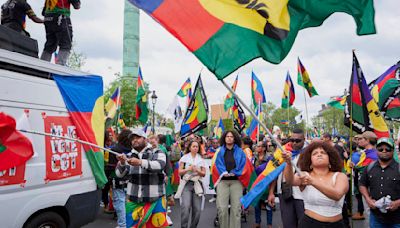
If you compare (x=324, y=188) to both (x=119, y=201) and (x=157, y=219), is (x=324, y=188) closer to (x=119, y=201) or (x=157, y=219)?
(x=157, y=219)

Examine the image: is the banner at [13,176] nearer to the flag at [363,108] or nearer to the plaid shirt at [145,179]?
the plaid shirt at [145,179]

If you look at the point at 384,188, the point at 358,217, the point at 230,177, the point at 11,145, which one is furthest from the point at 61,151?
the point at 358,217

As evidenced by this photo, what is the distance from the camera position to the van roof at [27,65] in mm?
3658

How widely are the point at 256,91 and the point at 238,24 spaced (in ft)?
39.8

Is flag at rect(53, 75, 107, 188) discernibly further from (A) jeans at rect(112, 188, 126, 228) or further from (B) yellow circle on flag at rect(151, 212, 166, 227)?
(A) jeans at rect(112, 188, 126, 228)

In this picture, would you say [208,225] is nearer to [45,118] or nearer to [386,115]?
[45,118]

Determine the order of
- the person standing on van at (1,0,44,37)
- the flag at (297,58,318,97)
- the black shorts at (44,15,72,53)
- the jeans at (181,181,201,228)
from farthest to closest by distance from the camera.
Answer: the flag at (297,58,318,97) → the black shorts at (44,15,72,53) → the jeans at (181,181,201,228) → the person standing on van at (1,0,44,37)

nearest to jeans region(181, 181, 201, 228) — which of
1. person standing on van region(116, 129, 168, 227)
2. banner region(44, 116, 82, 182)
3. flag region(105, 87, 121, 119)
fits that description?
person standing on van region(116, 129, 168, 227)

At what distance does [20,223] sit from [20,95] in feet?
4.62

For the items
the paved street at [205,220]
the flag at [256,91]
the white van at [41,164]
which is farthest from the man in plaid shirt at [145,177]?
the flag at [256,91]

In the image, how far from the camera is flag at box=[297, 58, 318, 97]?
11.3 meters

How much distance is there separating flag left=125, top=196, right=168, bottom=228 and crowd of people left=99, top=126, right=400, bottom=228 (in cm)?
5

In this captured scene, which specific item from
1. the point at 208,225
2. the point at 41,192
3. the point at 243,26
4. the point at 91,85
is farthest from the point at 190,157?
the point at 243,26

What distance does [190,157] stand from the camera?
20.8 ft
